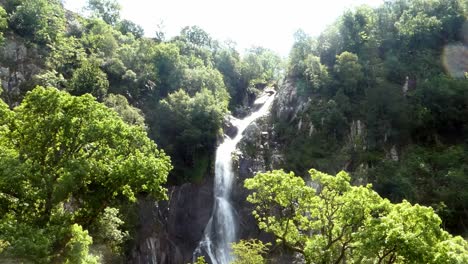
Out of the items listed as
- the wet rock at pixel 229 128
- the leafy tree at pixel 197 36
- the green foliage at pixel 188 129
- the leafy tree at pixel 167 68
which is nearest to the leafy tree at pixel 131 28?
the leafy tree at pixel 197 36

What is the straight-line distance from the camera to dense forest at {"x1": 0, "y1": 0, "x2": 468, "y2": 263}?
51.9ft

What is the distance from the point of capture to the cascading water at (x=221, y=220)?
3247 cm

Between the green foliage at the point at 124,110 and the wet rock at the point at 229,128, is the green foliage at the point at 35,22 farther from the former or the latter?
the wet rock at the point at 229,128

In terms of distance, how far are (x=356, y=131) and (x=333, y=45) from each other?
13554 millimetres

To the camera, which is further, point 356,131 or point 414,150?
point 356,131

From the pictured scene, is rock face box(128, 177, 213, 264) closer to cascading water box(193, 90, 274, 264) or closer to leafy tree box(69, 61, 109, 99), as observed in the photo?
cascading water box(193, 90, 274, 264)

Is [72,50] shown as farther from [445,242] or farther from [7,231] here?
[445,242]

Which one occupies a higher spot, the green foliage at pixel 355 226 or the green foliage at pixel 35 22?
the green foliage at pixel 35 22

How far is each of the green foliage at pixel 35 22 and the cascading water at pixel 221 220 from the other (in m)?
21.3

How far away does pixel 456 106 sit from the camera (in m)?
36.3

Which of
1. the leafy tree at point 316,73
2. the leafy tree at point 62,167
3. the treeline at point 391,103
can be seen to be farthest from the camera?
the leafy tree at point 316,73

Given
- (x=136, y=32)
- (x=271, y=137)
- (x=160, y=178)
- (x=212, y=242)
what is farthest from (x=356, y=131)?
(x=136, y=32)

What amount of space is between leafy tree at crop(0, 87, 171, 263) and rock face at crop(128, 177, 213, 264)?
12.7 metres

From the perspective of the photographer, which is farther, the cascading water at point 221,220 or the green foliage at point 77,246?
the cascading water at point 221,220
